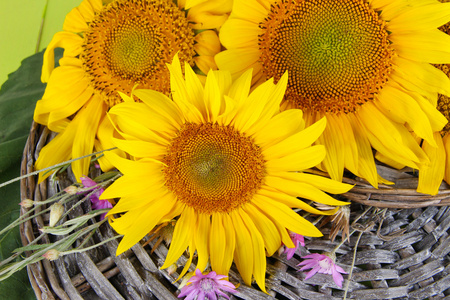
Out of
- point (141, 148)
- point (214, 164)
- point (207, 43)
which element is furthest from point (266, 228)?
point (207, 43)

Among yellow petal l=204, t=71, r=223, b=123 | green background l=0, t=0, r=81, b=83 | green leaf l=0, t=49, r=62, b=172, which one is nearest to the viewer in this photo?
yellow petal l=204, t=71, r=223, b=123

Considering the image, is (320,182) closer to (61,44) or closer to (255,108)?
(255,108)

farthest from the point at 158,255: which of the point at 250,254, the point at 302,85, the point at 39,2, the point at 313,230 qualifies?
the point at 39,2

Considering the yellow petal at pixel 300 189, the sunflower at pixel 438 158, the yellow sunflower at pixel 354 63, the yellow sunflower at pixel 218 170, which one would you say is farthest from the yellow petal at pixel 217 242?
the sunflower at pixel 438 158

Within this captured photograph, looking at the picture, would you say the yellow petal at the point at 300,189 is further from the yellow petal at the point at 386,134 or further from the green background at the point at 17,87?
the green background at the point at 17,87

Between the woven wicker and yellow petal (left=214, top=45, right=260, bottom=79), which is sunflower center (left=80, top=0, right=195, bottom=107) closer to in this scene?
yellow petal (left=214, top=45, right=260, bottom=79)

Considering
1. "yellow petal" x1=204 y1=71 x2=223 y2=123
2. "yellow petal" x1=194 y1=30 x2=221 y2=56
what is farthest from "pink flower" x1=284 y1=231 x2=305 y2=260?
"yellow petal" x1=194 y1=30 x2=221 y2=56
